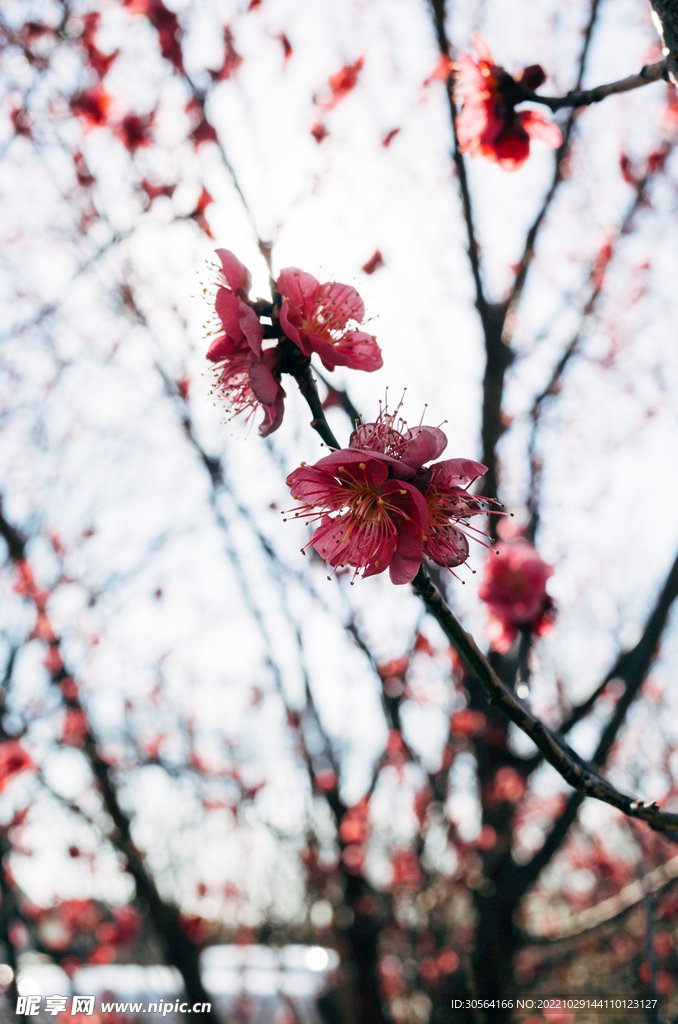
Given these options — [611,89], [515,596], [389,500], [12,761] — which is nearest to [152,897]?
[12,761]

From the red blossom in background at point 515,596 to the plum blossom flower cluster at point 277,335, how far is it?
113 cm

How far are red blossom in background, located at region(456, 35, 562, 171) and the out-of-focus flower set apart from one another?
1.09 metres

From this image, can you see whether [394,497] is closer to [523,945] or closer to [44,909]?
[523,945]

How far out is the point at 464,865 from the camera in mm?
5363

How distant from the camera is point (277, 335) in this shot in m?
1.27

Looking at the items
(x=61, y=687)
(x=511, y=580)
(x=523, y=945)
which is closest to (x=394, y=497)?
(x=511, y=580)

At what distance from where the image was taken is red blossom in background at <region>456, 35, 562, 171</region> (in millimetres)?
1852

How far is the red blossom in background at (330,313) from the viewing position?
4.50ft

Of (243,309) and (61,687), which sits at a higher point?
(61,687)

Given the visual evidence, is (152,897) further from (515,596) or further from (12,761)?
(515,596)

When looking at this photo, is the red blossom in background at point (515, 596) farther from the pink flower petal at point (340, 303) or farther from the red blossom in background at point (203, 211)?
the red blossom in background at point (203, 211)

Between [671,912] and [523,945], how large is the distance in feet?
11.9

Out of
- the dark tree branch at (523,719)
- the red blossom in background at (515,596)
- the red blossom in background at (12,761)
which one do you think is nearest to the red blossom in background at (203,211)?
the red blossom in background at (515,596)

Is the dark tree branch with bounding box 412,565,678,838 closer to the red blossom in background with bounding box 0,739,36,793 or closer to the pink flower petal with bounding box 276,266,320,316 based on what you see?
the pink flower petal with bounding box 276,266,320,316
